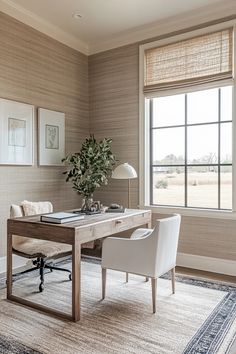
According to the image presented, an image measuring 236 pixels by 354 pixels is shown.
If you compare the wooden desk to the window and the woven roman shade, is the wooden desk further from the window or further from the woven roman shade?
the woven roman shade

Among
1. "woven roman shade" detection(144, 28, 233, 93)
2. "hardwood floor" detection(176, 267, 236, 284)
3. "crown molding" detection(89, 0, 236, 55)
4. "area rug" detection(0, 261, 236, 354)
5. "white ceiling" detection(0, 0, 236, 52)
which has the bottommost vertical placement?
"hardwood floor" detection(176, 267, 236, 284)

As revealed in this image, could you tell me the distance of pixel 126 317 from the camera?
2512 millimetres

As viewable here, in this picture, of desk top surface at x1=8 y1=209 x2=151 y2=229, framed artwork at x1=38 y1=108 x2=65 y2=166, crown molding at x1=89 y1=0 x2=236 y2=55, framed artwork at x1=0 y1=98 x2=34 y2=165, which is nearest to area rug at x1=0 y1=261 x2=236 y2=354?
desk top surface at x1=8 y1=209 x2=151 y2=229

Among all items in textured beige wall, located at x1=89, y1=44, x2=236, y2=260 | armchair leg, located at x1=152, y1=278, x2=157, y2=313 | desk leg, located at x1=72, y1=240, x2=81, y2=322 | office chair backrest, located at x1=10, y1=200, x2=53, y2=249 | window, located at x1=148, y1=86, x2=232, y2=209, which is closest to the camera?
desk leg, located at x1=72, y1=240, x2=81, y2=322

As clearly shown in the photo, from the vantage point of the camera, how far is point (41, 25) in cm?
399

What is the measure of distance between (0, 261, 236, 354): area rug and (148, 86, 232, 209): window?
117 centimetres

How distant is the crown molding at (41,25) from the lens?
357 cm

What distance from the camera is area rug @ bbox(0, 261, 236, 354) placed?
2084 mm

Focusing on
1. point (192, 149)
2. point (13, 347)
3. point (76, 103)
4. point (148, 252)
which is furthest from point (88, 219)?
point (76, 103)

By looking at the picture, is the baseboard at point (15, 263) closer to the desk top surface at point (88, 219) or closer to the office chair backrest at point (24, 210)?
the office chair backrest at point (24, 210)

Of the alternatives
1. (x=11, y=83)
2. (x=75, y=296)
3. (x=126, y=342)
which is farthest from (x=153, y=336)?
(x=11, y=83)

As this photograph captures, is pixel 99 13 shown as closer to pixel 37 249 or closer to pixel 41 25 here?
pixel 41 25

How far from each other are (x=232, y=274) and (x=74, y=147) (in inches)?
113

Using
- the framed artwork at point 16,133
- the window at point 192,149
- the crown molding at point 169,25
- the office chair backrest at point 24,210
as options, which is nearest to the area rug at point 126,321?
the office chair backrest at point 24,210
